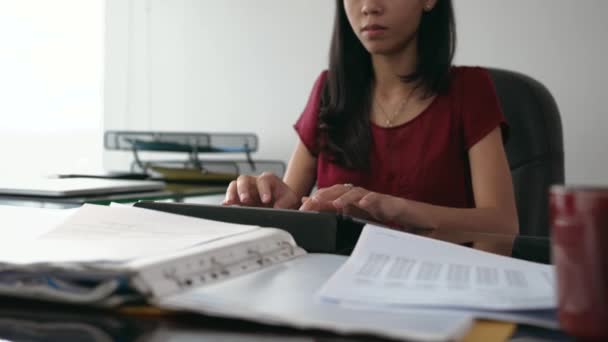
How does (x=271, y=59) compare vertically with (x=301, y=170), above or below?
above

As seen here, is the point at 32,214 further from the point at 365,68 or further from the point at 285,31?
the point at 285,31

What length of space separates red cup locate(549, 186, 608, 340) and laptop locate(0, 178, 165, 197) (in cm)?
99

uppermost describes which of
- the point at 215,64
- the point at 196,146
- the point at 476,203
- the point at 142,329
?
the point at 215,64

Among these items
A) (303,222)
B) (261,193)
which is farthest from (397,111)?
(303,222)

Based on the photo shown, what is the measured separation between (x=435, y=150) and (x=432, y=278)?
908 mm

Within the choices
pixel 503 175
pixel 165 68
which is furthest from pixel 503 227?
pixel 165 68

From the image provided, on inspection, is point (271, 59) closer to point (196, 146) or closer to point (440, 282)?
point (196, 146)

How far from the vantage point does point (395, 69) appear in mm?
1416

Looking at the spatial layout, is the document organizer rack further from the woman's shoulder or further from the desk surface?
the desk surface

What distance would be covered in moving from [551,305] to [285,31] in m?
3.15

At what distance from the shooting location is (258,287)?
0.44 m

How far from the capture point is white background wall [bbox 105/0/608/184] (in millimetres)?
2738

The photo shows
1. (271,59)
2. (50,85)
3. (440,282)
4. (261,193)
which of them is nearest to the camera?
(440,282)

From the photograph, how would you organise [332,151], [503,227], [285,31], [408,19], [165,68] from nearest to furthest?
[503,227]
[408,19]
[332,151]
[285,31]
[165,68]
